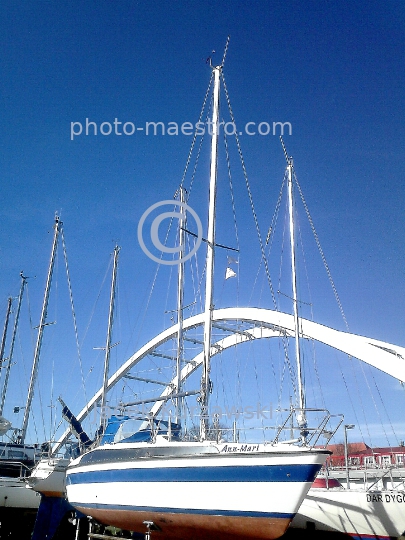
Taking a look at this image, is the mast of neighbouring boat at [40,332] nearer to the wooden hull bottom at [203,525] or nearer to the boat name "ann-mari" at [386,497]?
the wooden hull bottom at [203,525]

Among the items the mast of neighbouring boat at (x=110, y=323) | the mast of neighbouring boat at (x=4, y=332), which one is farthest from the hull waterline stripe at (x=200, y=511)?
the mast of neighbouring boat at (x=4, y=332)

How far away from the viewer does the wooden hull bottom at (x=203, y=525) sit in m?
11.3

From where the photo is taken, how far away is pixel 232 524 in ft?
38.0

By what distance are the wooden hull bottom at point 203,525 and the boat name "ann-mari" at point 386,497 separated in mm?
5582

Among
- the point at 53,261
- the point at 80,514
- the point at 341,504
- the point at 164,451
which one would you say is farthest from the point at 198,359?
the point at 164,451

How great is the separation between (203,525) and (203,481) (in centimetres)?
122

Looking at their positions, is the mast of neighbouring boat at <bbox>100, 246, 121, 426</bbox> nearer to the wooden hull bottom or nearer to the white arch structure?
the white arch structure

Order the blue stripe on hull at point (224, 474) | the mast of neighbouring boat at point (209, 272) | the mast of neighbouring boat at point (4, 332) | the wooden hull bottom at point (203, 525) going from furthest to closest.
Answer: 1. the mast of neighbouring boat at point (4, 332)
2. the mast of neighbouring boat at point (209, 272)
3. the wooden hull bottom at point (203, 525)
4. the blue stripe on hull at point (224, 474)

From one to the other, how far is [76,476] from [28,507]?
202 inches

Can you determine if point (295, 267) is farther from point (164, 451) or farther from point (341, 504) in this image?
point (164, 451)

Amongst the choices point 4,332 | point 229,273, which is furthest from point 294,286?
point 4,332

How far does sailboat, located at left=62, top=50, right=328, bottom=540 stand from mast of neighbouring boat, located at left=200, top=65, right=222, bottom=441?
0.11ft

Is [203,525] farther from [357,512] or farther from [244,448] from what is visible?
[357,512]

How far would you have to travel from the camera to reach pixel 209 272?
51.9 feet
